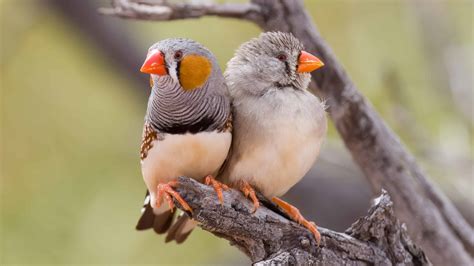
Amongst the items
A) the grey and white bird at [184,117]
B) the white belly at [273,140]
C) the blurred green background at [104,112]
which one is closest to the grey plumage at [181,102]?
the grey and white bird at [184,117]

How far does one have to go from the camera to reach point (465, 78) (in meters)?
6.33

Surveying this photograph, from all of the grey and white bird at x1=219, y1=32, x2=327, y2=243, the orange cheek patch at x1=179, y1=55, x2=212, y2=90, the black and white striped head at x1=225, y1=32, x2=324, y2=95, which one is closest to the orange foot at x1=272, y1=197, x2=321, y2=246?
the grey and white bird at x1=219, y1=32, x2=327, y2=243

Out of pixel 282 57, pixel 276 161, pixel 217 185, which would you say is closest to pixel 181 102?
pixel 217 185

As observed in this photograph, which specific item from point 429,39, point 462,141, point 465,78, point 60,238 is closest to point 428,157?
point 462,141

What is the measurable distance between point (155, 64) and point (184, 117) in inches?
9.0

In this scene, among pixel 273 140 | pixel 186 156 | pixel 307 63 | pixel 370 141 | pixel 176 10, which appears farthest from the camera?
pixel 370 141

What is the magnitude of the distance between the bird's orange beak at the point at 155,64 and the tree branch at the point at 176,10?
76cm

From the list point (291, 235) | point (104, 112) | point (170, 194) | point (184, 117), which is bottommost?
point (104, 112)

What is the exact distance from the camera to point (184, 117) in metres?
3.26

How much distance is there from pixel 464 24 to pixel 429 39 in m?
1.30

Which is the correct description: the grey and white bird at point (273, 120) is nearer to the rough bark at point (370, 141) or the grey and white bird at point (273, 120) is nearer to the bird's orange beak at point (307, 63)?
the bird's orange beak at point (307, 63)

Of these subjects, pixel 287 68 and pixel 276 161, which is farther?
pixel 287 68

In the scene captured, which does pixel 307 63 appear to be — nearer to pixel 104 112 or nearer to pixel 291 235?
pixel 291 235

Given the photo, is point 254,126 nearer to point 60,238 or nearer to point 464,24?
point 60,238
